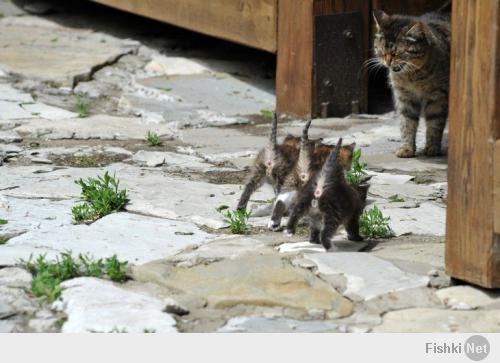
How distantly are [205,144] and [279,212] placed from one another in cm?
238

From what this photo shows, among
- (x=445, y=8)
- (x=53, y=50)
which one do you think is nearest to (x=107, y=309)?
(x=445, y=8)

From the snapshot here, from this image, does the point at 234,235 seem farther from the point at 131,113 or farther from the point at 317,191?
the point at 131,113

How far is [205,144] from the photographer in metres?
7.62

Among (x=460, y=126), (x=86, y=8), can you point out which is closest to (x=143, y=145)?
(x=460, y=126)

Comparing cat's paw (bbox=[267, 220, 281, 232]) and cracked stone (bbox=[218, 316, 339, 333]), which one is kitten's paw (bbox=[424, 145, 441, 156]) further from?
cracked stone (bbox=[218, 316, 339, 333])

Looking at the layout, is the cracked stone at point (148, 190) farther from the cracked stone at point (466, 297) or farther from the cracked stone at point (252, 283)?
the cracked stone at point (466, 297)

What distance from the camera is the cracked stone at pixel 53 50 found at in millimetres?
9930

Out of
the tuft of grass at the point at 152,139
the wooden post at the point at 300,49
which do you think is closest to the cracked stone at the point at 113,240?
the tuft of grass at the point at 152,139

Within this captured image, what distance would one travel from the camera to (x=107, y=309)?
156 inches

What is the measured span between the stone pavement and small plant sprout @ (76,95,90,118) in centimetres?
5

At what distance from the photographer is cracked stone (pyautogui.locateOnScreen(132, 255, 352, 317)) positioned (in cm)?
410

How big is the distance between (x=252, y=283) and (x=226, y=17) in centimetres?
553

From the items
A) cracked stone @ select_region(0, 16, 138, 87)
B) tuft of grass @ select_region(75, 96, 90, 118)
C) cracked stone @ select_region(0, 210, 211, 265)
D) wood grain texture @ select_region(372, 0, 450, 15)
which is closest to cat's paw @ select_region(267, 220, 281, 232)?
cracked stone @ select_region(0, 210, 211, 265)

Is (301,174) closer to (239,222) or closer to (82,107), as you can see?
(239,222)
